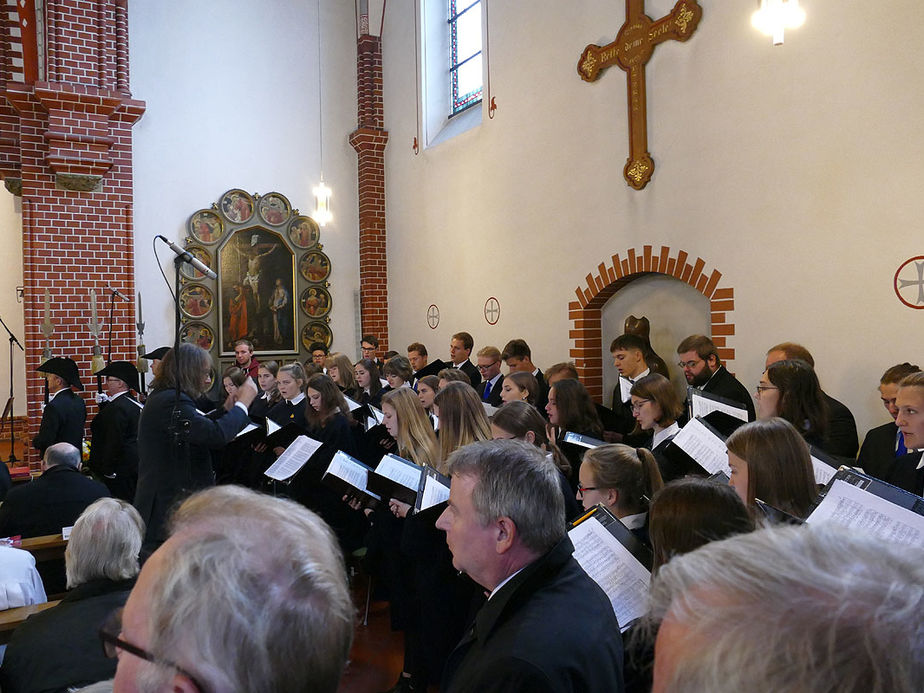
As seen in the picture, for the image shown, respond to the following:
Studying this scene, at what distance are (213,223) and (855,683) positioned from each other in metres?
11.6

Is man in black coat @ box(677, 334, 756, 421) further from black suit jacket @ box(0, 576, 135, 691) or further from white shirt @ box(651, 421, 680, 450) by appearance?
black suit jacket @ box(0, 576, 135, 691)

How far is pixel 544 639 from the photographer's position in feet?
5.56

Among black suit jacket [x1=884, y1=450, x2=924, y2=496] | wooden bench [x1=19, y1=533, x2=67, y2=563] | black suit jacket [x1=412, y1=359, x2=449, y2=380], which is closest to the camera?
black suit jacket [x1=884, y1=450, x2=924, y2=496]

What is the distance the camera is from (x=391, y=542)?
14.0 ft

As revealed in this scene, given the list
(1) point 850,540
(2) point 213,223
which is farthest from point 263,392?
(1) point 850,540

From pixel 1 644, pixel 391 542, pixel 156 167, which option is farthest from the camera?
pixel 156 167

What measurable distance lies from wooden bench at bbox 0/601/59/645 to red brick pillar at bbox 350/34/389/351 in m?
8.92

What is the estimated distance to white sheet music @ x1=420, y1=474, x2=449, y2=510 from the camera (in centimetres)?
341

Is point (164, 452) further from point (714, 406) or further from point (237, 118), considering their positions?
point (237, 118)

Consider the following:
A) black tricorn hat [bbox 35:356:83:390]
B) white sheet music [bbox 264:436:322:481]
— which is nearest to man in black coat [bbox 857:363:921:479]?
white sheet music [bbox 264:436:322:481]

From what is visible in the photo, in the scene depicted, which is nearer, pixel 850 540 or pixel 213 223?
pixel 850 540

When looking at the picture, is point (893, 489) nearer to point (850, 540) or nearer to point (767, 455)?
point (767, 455)

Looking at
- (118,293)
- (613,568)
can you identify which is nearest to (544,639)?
(613,568)

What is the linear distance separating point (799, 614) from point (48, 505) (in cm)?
494
